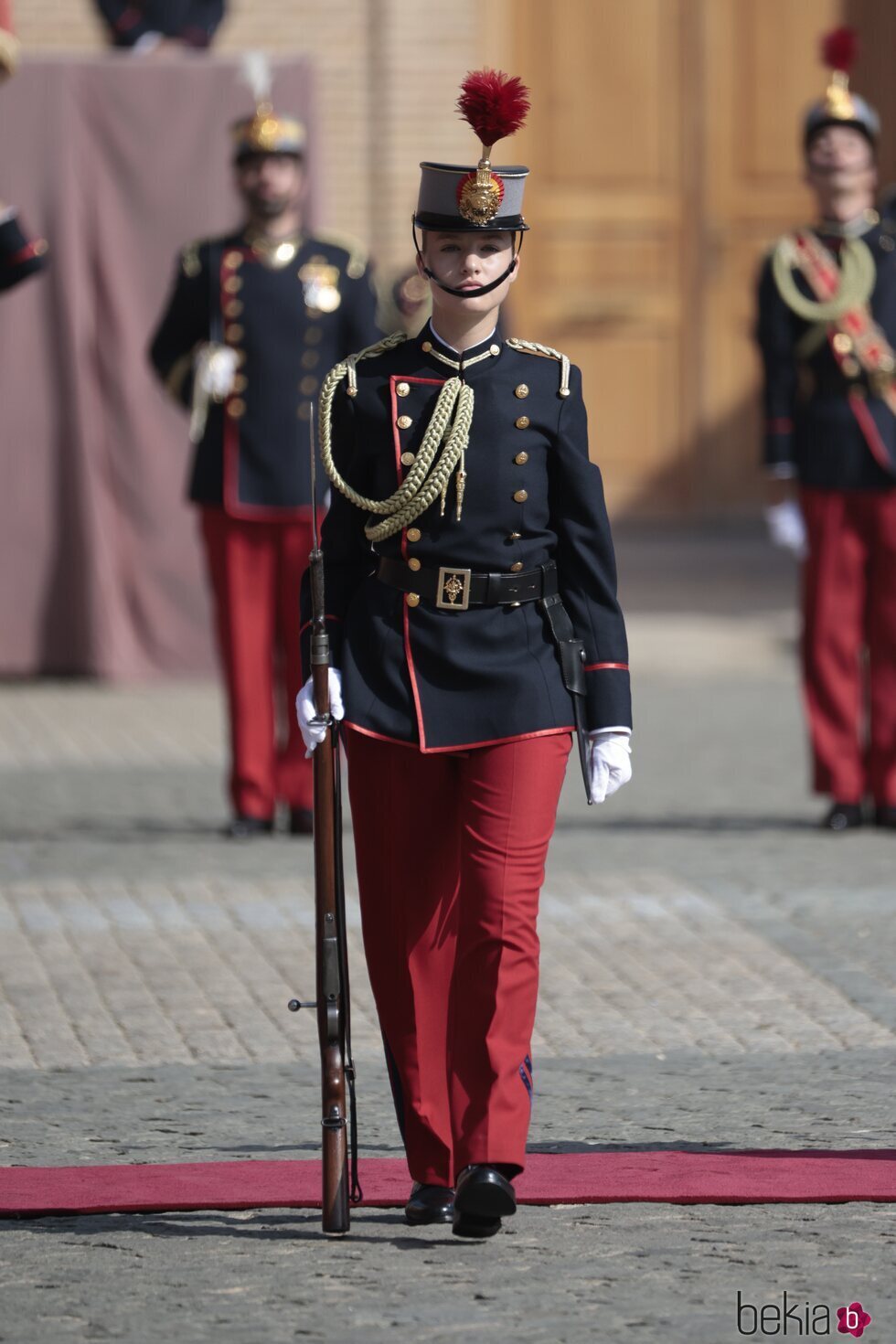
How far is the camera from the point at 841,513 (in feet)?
28.6

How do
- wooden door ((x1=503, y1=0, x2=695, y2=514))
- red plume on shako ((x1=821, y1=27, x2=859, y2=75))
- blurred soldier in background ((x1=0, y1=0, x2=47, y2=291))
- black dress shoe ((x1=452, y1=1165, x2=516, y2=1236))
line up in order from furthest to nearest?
1. wooden door ((x1=503, y1=0, x2=695, y2=514))
2. red plume on shako ((x1=821, y1=27, x2=859, y2=75))
3. blurred soldier in background ((x1=0, y1=0, x2=47, y2=291))
4. black dress shoe ((x1=452, y1=1165, x2=516, y2=1236))

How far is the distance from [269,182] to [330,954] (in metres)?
4.50

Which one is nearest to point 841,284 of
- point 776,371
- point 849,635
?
point 776,371

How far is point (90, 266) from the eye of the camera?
39.2ft

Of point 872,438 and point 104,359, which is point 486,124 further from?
point 104,359

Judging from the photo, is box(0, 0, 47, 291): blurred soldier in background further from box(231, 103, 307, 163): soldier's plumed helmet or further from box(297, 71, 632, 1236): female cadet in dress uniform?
box(297, 71, 632, 1236): female cadet in dress uniform

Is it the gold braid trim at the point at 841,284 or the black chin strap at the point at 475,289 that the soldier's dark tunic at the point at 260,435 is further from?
the black chin strap at the point at 475,289

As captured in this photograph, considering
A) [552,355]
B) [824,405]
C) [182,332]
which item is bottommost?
[824,405]

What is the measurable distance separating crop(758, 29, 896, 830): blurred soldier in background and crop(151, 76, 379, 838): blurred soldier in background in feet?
4.33

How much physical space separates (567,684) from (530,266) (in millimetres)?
12487

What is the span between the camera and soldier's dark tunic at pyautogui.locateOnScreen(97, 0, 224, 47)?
1245 centimetres

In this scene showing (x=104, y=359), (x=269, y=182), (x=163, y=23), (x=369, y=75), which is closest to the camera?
(x=269, y=182)

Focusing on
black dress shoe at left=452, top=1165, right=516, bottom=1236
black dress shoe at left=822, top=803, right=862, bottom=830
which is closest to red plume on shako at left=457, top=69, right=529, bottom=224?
black dress shoe at left=452, top=1165, right=516, bottom=1236

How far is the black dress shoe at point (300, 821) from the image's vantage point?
8719 millimetres
